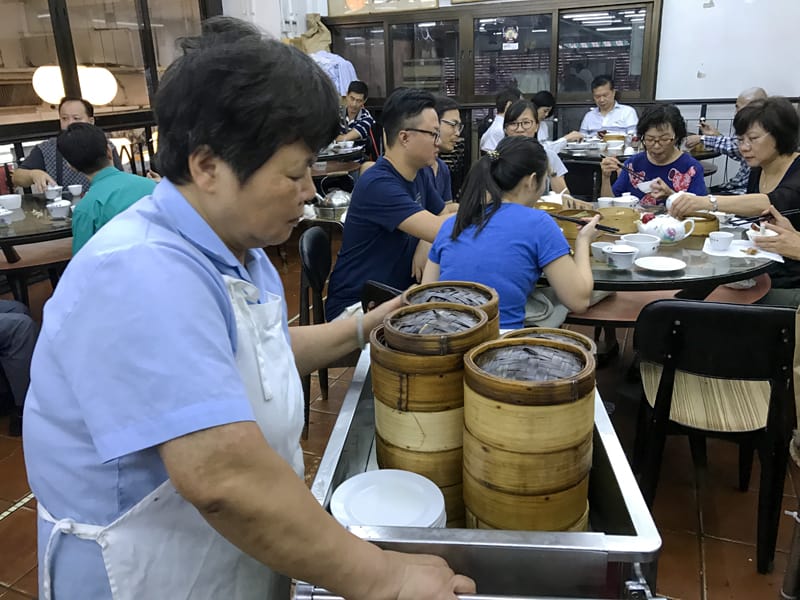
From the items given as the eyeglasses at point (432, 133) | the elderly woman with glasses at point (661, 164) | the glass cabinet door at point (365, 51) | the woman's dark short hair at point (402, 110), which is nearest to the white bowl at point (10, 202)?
the woman's dark short hair at point (402, 110)

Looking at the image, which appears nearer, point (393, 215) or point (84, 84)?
point (393, 215)

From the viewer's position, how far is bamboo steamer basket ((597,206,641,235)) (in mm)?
2742

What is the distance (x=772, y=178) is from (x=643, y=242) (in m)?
1.19

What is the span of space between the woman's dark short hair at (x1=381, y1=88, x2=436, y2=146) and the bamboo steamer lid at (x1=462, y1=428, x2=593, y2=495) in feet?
6.40

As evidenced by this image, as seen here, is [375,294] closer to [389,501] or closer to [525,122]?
[389,501]

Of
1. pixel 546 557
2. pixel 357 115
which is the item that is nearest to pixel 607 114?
pixel 357 115

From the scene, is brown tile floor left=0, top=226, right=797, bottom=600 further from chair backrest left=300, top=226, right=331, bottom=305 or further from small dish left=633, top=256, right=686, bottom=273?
small dish left=633, top=256, right=686, bottom=273

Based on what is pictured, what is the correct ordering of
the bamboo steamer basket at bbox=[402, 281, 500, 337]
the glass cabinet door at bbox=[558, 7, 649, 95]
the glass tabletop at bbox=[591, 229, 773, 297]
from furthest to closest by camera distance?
the glass cabinet door at bbox=[558, 7, 649, 95]
the glass tabletop at bbox=[591, 229, 773, 297]
the bamboo steamer basket at bbox=[402, 281, 500, 337]

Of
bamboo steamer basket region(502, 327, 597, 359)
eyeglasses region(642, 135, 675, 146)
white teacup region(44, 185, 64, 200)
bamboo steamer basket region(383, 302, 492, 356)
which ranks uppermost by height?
eyeglasses region(642, 135, 675, 146)

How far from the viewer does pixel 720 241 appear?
2.44 m

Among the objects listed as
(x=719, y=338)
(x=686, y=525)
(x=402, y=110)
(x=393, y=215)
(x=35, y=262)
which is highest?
(x=402, y=110)

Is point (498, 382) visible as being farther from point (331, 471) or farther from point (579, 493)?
point (331, 471)

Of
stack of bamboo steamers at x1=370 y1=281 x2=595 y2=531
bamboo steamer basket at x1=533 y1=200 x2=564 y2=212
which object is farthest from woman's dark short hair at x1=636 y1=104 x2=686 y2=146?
stack of bamboo steamers at x1=370 y1=281 x2=595 y2=531

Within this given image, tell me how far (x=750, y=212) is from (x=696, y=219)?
406mm
